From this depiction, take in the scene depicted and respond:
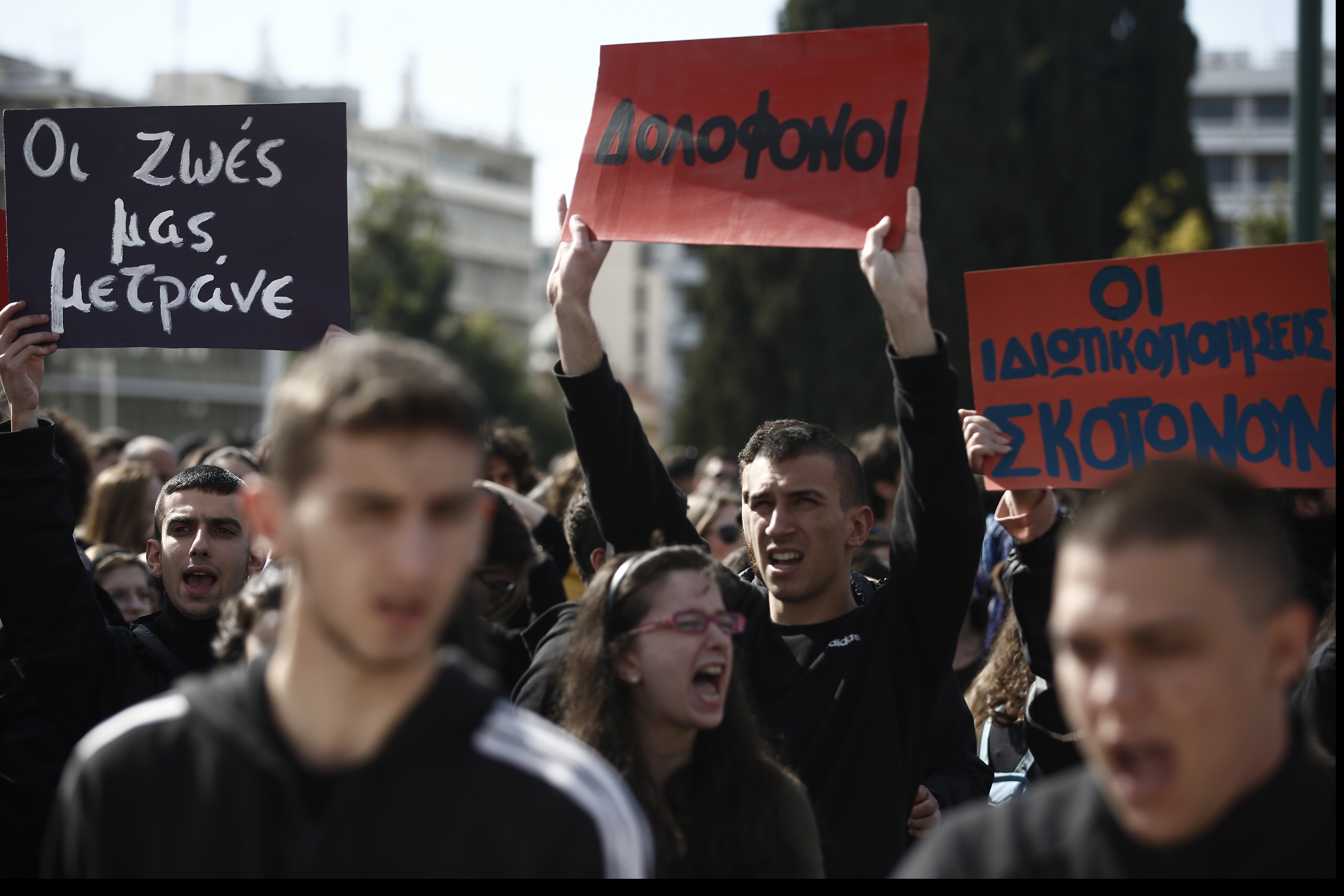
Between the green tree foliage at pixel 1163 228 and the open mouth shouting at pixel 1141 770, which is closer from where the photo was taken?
the open mouth shouting at pixel 1141 770

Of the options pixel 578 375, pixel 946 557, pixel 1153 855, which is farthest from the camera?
pixel 578 375

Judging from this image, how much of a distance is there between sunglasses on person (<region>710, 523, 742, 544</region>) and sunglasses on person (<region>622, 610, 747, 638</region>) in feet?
10.8

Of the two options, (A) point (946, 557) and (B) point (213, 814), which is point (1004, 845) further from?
(A) point (946, 557)

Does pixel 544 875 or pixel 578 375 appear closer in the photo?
pixel 544 875

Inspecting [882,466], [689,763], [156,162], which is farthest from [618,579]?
[882,466]

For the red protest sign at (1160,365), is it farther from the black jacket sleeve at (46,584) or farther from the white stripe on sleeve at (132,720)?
the white stripe on sleeve at (132,720)

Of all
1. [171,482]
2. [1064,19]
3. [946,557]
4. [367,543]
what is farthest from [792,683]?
[1064,19]

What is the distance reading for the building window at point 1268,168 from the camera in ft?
234

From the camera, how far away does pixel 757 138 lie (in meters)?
3.81

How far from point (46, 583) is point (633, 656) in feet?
4.46

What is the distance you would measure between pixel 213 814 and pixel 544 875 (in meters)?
0.44

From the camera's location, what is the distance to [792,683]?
11.2ft

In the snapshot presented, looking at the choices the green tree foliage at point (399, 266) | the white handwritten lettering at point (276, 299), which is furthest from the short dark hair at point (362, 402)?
the green tree foliage at point (399, 266)

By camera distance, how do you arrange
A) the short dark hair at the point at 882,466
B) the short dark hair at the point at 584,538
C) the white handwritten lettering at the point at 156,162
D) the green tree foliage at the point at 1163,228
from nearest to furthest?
the white handwritten lettering at the point at 156,162 < the short dark hair at the point at 584,538 < the short dark hair at the point at 882,466 < the green tree foliage at the point at 1163,228
